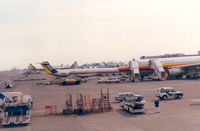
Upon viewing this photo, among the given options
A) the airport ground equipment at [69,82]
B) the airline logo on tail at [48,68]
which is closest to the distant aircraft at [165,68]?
the airport ground equipment at [69,82]

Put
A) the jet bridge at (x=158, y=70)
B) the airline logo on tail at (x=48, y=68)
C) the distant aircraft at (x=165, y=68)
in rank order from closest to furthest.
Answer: the jet bridge at (x=158, y=70), the distant aircraft at (x=165, y=68), the airline logo on tail at (x=48, y=68)

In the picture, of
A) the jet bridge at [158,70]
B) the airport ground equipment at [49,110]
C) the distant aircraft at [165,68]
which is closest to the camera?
the airport ground equipment at [49,110]

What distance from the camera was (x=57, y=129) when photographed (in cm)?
1998

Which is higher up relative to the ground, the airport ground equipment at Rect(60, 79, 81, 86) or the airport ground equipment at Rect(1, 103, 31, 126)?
the airport ground equipment at Rect(60, 79, 81, 86)

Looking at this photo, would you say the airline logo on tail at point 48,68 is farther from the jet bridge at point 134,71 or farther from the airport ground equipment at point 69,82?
the jet bridge at point 134,71

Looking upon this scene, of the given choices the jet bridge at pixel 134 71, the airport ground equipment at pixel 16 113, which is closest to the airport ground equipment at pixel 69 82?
the jet bridge at pixel 134 71

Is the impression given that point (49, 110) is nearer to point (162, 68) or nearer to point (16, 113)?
point (16, 113)

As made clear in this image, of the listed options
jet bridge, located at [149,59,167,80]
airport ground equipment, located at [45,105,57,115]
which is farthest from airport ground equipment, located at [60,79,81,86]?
airport ground equipment, located at [45,105,57,115]

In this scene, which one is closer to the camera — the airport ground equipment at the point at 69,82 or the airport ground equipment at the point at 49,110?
the airport ground equipment at the point at 49,110

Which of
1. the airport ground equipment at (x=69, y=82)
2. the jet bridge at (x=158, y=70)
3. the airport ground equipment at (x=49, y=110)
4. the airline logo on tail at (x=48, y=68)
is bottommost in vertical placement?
the airport ground equipment at (x=49, y=110)

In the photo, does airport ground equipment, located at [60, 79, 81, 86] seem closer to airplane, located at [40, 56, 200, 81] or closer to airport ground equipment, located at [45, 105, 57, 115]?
airplane, located at [40, 56, 200, 81]

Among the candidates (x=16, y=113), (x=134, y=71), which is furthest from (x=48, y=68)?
(x=16, y=113)

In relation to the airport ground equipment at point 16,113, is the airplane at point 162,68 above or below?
above

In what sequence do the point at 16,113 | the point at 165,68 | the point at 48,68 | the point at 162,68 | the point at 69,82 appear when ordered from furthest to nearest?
the point at 48,68
the point at 165,68
the point at 162,68
the point at 69,82
the point at 16,113
